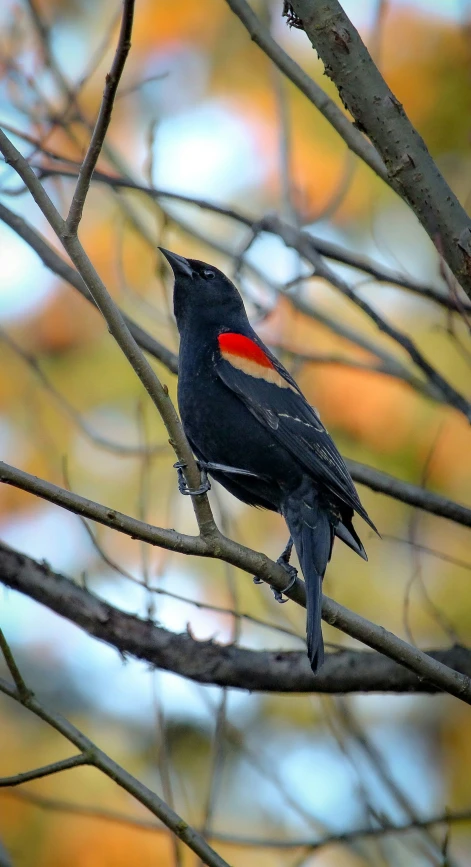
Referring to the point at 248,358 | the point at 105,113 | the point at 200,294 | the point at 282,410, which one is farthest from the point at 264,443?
the point at 105,113

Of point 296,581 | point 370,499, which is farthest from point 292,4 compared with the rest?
point 370,499

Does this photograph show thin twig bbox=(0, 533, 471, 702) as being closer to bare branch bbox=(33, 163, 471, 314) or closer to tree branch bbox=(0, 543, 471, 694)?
tree branch bbox=(0, 543, 471, 694)

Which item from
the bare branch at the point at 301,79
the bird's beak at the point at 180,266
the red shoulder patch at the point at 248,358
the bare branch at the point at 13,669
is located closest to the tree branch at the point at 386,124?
the bare branch at the point at 301,79

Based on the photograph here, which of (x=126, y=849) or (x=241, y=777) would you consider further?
(x=241, y=777)

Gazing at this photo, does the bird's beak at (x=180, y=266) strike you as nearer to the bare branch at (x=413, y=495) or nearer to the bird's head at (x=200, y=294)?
the bird's head at (x=200, y=294)

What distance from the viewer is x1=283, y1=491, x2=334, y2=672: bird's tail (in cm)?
318

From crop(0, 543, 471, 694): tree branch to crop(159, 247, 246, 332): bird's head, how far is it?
4.95 ft

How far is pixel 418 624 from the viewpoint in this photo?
6.70 meters

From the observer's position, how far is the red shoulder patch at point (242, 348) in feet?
13.4

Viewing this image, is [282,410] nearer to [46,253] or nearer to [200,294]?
[200,294]

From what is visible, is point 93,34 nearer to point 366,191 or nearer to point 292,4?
point 366,191

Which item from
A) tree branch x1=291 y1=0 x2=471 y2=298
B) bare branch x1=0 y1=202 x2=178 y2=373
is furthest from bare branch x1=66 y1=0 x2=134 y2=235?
bare branch x1=0 y1=202 x2=178 y2=373

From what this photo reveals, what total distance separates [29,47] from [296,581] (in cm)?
385

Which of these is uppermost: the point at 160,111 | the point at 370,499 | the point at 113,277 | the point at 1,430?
the point at 160,111
